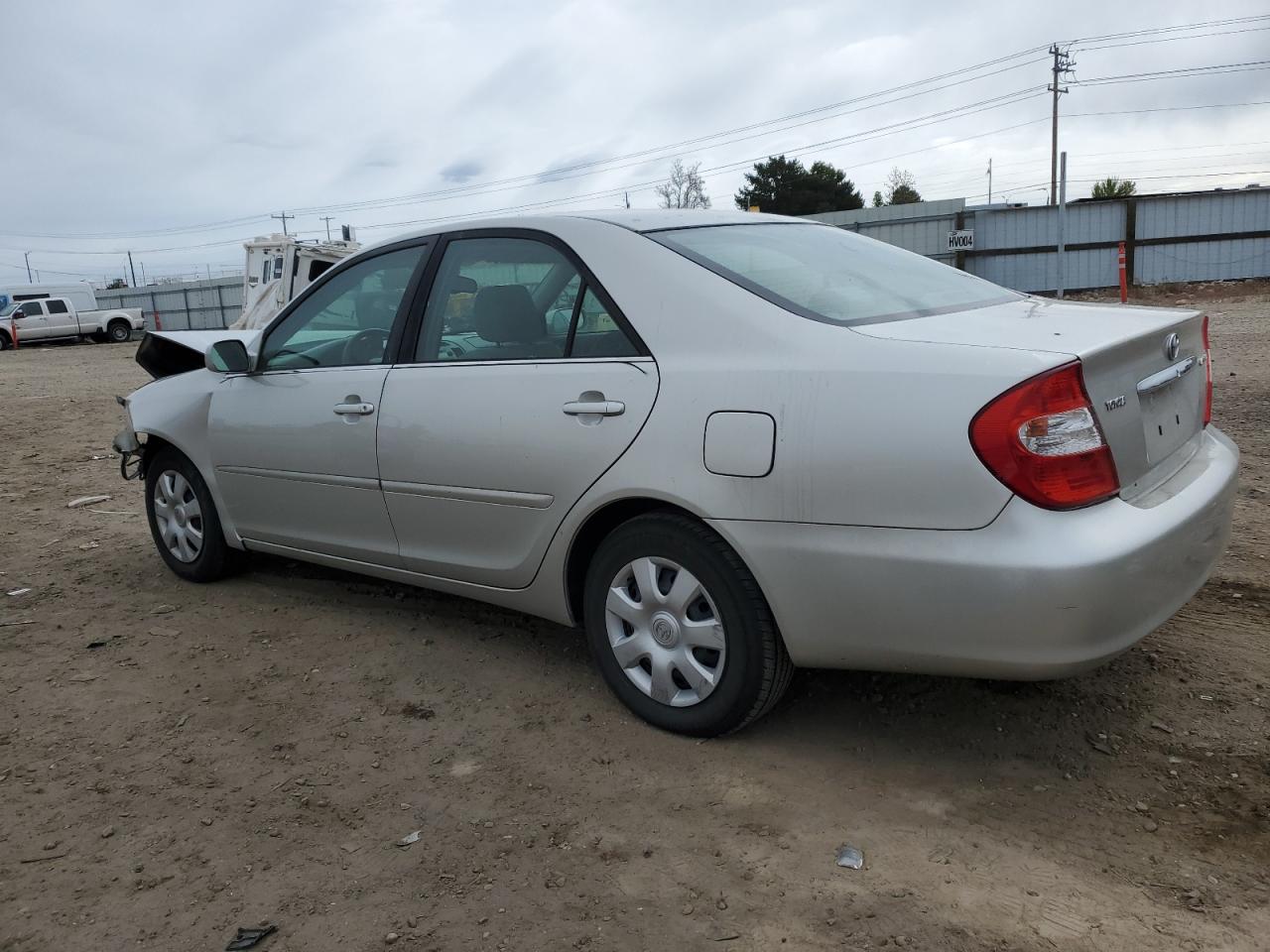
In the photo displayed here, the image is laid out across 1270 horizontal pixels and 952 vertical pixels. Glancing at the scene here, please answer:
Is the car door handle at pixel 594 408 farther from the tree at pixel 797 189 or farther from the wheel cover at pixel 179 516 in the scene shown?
the tree at pixel 797 189

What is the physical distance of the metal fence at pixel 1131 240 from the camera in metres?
24.3

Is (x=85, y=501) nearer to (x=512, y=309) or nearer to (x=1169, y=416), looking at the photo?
(x=512, y=309)

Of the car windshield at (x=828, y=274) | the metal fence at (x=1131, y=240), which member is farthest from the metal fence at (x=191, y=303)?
the car windshield at (x=828, y=274)

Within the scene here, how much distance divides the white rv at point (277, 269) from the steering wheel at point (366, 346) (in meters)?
15.3

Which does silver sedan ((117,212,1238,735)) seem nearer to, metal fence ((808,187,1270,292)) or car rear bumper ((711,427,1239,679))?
car rear bumper ((711,427,1239,679))

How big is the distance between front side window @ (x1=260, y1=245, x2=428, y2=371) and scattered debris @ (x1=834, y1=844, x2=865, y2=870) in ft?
7.63

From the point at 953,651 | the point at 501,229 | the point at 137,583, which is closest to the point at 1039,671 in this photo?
the point at 953,651

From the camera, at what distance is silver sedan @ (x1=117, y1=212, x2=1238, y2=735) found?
240 centimetres

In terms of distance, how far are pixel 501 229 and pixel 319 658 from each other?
1756 millimetres

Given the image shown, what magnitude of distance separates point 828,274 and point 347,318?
192cm

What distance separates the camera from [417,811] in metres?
2.79

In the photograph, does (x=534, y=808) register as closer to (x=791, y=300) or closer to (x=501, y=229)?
(x=791, y=300)

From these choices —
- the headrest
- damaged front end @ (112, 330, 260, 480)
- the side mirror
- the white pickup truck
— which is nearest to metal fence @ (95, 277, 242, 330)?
the white pickup truck

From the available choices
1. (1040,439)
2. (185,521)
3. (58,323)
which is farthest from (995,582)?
(58,323)
